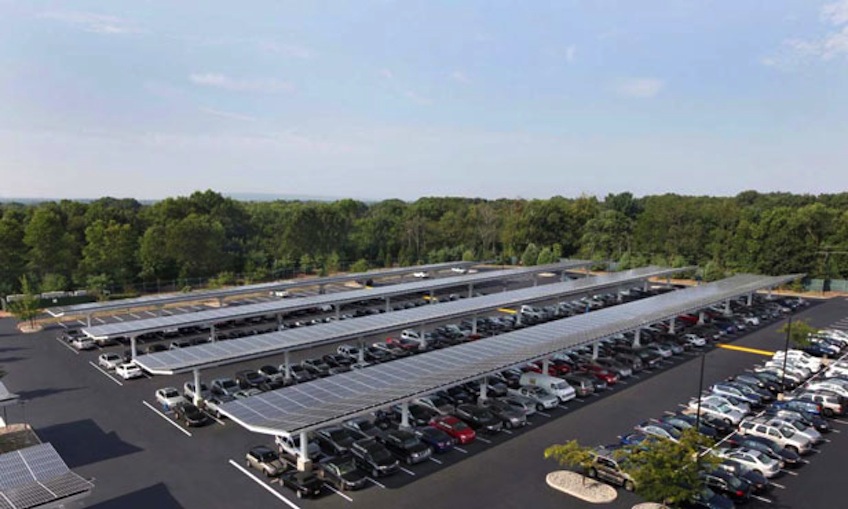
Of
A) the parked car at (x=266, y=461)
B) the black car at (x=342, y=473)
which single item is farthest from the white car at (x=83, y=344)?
the black car at (x=342, y=473)

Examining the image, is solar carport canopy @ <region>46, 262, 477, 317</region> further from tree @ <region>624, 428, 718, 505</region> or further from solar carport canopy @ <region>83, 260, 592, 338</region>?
tree @ <region>624, 428, 718, 505</region>

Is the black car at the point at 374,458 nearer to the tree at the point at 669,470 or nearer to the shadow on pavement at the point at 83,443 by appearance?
the tree at the point at 669,470

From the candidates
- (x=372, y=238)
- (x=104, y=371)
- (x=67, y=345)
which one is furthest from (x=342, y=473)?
(x=372, y=238)

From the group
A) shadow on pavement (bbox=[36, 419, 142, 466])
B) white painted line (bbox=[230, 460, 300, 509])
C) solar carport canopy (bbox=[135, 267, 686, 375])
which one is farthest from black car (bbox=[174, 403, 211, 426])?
white painted line (bbox=[230, 460, 300, 509])

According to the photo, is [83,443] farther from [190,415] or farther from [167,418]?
[190,415]

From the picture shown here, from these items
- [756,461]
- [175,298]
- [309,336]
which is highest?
[175,298]
